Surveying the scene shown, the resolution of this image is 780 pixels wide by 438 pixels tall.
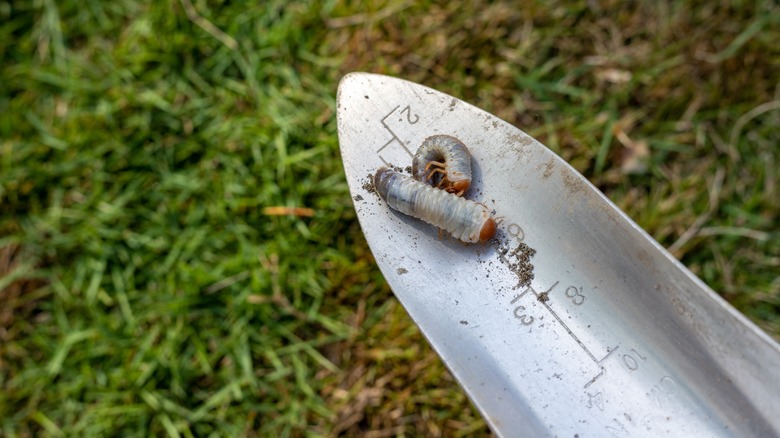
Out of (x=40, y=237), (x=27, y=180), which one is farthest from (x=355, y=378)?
(x=27, y=180)

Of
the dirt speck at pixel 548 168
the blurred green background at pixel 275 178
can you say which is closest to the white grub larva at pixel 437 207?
the dirt speck at pixel 548 168

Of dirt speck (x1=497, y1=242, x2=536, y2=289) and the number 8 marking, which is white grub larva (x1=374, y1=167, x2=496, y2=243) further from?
the number 8 marking

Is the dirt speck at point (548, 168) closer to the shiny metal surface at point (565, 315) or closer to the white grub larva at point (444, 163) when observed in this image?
the shiny metal surface at point (565, 315)

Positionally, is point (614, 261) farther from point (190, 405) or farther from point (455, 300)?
point (190, 405)

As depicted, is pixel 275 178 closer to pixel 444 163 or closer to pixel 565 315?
pixel 444 163

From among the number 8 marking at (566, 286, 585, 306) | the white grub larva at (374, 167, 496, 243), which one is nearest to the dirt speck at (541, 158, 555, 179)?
the white grub larva at (374, 167, 496, 243)

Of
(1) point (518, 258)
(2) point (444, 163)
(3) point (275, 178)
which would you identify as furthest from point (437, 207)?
(3) point (275, 178)
